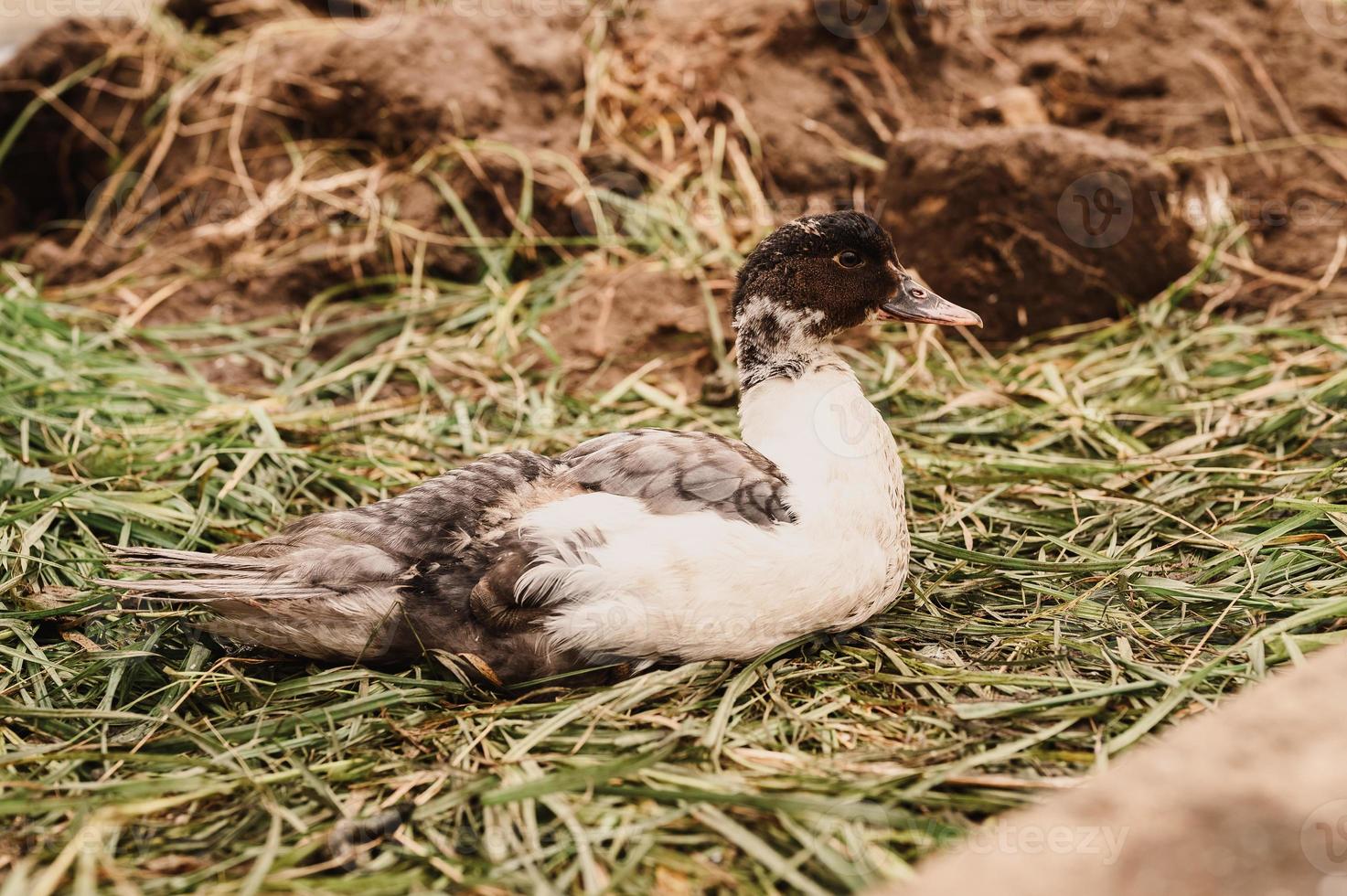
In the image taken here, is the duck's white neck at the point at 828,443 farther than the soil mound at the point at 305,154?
No

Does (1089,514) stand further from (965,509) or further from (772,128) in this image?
(772,128)

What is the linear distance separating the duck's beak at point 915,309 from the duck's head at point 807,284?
0.19 ft

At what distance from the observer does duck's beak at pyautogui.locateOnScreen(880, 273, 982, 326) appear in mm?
3375

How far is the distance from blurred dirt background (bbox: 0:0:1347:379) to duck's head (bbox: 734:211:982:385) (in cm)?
136

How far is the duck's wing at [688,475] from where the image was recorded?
2.84 metres
